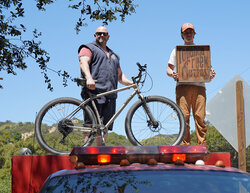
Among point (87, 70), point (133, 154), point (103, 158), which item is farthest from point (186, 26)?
point (103, 158)

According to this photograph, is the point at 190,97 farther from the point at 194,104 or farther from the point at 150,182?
the point at 150,182

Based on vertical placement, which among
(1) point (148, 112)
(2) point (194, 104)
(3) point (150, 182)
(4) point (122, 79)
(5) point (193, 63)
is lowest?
(3) point (150, 182)

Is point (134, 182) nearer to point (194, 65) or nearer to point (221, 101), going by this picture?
point (194, 65)

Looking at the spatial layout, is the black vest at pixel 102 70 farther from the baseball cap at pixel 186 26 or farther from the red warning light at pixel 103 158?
the red warning light at pixel 103 158

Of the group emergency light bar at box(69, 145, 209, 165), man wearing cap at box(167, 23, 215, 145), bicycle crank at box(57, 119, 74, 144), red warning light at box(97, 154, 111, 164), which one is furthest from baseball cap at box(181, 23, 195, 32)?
red warning light at box(97, 154, 111, 164)

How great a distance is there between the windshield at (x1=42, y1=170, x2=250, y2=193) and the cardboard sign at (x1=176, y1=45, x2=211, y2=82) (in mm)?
3155

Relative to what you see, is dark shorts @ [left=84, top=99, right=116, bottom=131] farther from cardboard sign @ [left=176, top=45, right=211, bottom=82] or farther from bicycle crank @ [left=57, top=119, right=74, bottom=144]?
cardboard sign @ [left=176, top=45, right=211, bottom=82]

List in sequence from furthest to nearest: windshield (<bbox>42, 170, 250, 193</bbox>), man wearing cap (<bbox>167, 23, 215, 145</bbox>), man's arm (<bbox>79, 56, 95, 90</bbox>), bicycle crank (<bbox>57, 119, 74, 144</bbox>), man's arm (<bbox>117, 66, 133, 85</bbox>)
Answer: man wearing cap (<bbox>167, 23, 215, 145</bbox>), man's arm (<bbox>117, 66, 133, 85</bbox>), bicycle crank (<bbox>57, 119, 74, 144</bbox>), man's arm (<bbox>79, 56, 95, 90</bbox>), windshield (<bbox>42, 170, 250, 193</bbox>)

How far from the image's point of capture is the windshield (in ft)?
11.1

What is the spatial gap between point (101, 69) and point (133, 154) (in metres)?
2.27

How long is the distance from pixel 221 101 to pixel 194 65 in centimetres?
107

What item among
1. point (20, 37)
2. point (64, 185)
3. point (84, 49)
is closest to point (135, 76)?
point (84, 49)

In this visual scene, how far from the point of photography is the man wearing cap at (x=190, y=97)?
22.1ft

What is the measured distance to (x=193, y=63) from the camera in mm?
6680
